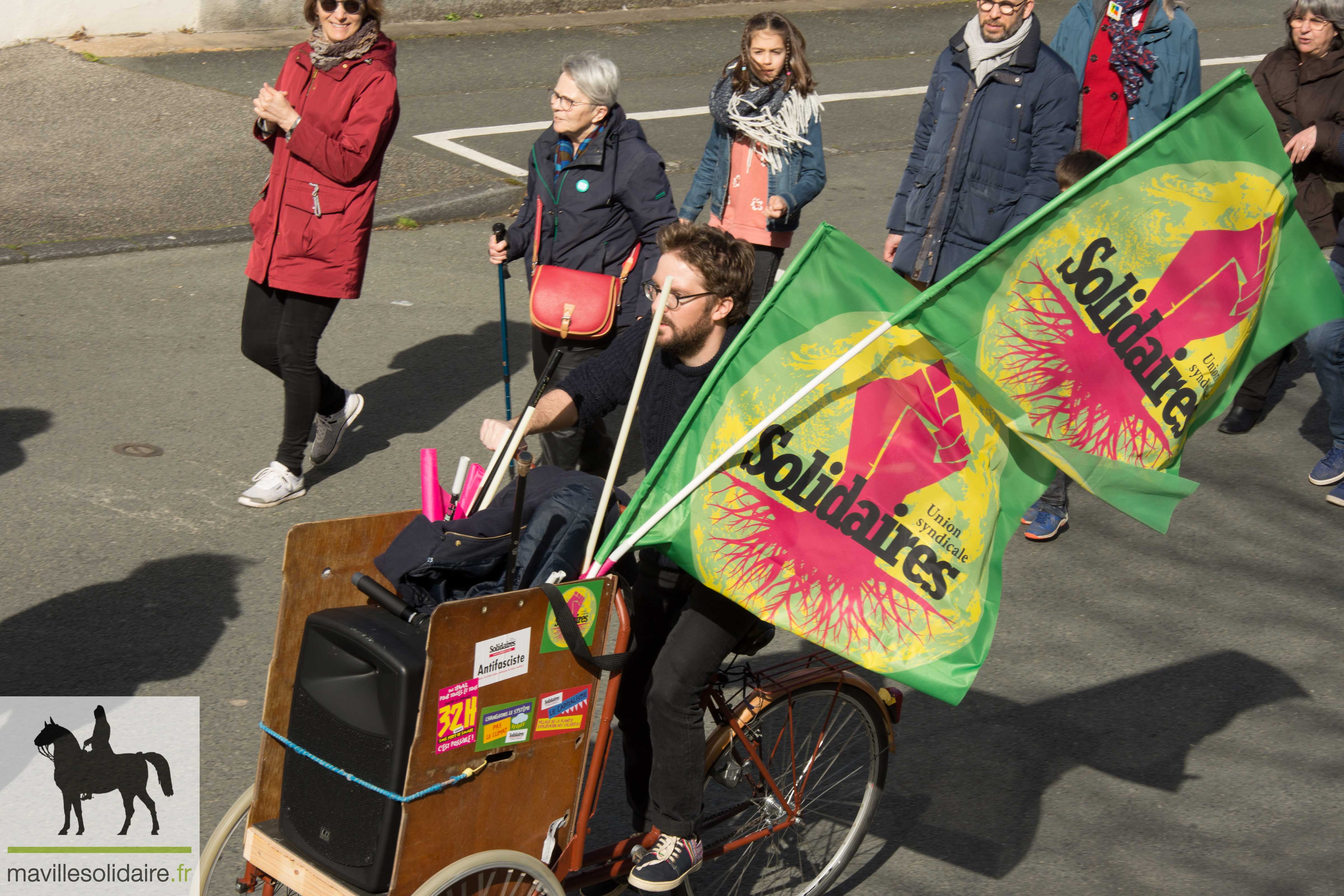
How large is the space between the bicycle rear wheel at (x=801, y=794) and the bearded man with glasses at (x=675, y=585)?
212mm

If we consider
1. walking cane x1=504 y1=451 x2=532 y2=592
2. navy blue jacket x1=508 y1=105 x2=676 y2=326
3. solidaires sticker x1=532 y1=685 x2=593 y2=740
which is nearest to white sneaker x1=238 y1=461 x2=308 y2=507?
navy blue jacket x1=508 y1=105 x2=676 y2=326

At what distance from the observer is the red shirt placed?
7.23 meters

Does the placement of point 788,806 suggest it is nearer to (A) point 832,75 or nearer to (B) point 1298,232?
(B) point 1298,232

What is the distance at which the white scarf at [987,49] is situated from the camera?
19.0ft

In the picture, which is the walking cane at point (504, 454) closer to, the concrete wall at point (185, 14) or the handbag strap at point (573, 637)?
the handbag strap at point (573, 637)

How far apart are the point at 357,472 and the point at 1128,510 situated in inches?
158

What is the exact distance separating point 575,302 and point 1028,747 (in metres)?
2.45

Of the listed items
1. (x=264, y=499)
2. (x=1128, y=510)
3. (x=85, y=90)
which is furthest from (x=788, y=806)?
(x=85, y=90)

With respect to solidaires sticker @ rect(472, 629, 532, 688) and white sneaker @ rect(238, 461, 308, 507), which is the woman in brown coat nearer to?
white sneaker @ rect(238, 461, 308, 507)

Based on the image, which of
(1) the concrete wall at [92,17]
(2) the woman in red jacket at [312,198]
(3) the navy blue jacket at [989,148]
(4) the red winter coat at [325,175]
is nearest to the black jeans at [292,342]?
(2) the woman in red jacket at [312,198]

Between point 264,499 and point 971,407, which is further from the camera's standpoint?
point 264,499

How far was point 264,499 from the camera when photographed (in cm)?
606

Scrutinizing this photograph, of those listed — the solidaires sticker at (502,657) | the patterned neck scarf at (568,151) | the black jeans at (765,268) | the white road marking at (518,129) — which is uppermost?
the patterned neck scarf at (568,151)

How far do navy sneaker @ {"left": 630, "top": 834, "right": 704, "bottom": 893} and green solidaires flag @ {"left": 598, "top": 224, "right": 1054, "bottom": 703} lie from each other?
0.78 metres
